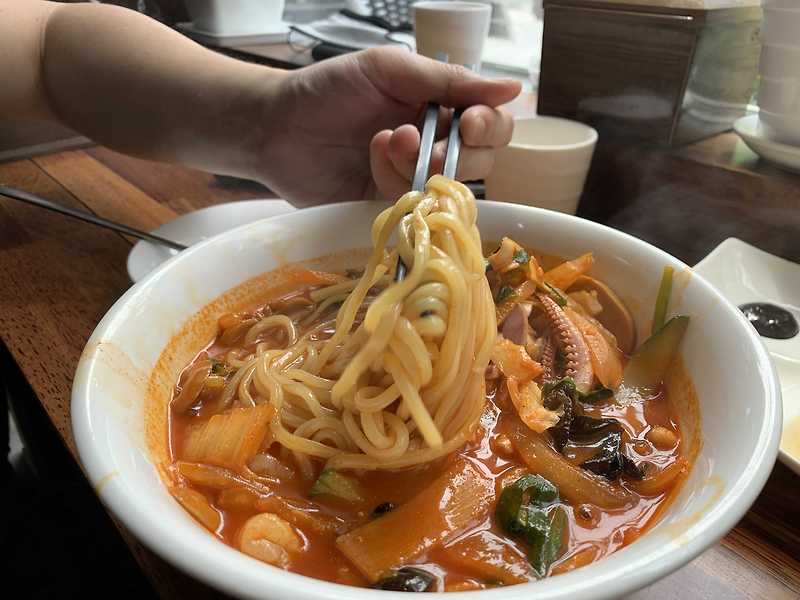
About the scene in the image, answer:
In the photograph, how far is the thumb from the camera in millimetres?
1718

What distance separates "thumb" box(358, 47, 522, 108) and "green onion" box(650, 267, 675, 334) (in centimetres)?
74

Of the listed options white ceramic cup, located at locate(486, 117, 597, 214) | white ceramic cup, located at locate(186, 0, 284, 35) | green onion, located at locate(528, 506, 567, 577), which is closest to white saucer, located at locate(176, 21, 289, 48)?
white ceramic cup, located at locate(186, 0, 284, 35)

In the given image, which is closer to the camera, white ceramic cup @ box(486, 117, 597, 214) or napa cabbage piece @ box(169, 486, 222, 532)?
napa cabbage piece @ box(169, 486, 222, 532)

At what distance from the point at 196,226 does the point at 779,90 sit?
1.84 metres

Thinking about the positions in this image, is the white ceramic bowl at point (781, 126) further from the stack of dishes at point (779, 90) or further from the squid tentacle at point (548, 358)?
the squid tentacle at point (548, 358)

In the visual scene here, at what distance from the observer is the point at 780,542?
108cm

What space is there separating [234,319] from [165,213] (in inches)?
43.5

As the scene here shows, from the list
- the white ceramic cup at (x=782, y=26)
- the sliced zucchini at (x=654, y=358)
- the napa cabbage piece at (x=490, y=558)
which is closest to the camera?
the napa cabbage piece at (x=490, y=558)

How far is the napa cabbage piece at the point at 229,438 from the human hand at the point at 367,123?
81 centimetres

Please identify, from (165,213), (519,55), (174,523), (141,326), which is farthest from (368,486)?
(519,55)

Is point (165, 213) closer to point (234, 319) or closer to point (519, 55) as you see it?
point (234, 319)

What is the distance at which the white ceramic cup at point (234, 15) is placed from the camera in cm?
350

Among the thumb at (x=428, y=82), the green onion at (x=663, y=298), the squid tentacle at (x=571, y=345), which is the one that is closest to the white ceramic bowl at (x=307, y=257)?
the green onion at (x=663, y=298)

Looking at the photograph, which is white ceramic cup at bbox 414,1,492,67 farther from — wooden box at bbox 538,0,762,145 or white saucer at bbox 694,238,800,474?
white saucer at bbox 694,238,800,474
